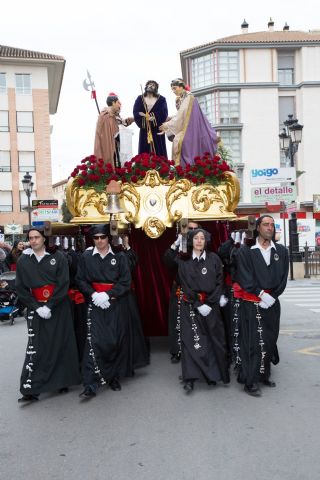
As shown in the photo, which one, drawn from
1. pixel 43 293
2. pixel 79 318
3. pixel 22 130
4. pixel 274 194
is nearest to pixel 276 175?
pixel 274 194

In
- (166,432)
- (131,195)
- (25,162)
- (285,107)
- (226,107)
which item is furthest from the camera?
(25,162)

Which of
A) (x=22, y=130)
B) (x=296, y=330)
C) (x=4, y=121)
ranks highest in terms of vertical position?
(x=4, y=121)

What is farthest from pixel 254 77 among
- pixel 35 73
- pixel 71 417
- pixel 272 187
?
pixel 71 417

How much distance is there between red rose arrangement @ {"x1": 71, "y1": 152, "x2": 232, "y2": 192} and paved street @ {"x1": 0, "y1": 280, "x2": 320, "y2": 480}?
2428 mm

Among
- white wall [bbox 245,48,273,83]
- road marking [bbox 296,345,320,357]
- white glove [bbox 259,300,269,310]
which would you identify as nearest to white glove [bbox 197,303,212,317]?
white glove [bbox 259,300,269,310]

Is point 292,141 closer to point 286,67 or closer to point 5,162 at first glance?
point 286,67

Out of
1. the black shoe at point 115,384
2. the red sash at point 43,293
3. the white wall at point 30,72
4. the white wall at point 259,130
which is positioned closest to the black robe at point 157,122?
the red sash at point 43,293

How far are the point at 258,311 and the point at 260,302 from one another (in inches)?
3.9

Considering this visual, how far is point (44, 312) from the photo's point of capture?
5164 millimetres

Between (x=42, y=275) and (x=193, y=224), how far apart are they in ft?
6.26

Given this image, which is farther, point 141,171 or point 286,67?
point 286,67

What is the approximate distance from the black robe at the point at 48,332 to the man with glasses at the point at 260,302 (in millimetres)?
1814

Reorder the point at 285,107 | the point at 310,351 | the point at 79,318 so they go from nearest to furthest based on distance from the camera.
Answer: the point at 79,318 < the point at 310,351 < the point at 285,107

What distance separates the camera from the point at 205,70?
34.2 meters
